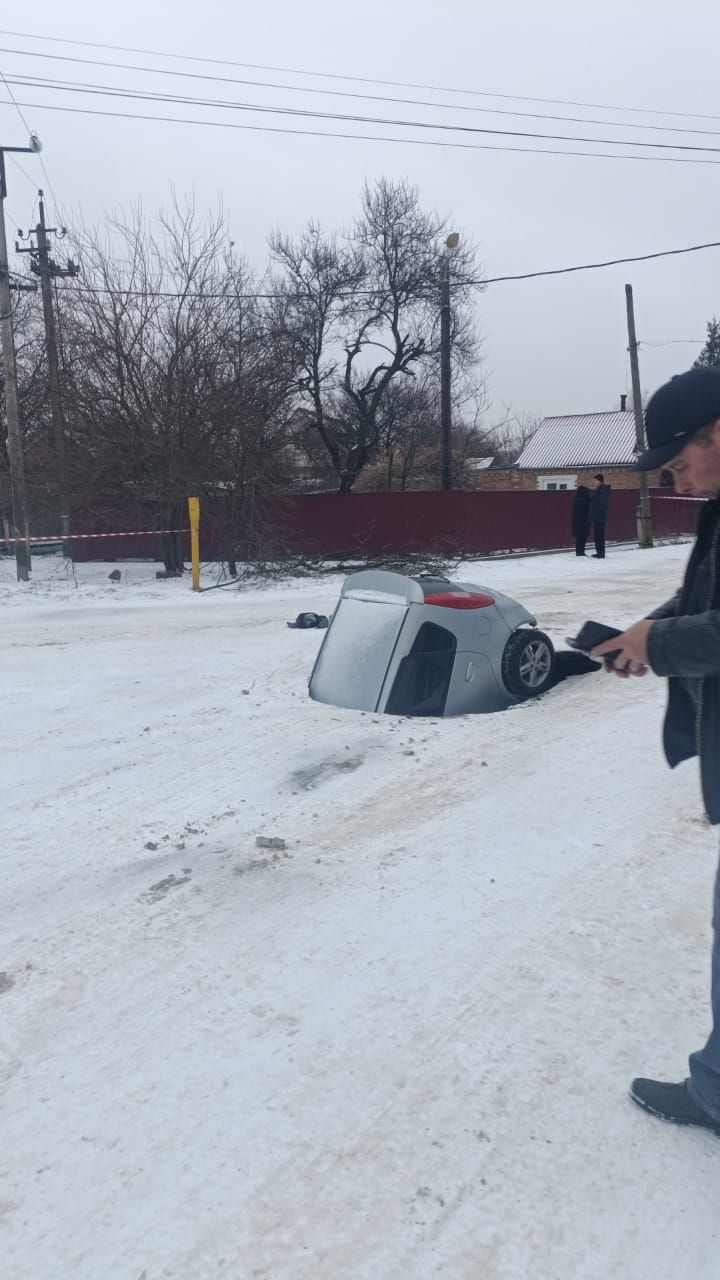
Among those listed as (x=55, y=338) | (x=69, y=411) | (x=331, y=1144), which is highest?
(x=55, y=338)

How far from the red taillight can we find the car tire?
0.41 metres

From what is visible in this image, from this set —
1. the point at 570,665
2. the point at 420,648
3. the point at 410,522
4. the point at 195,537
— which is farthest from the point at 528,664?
the point at 410,522

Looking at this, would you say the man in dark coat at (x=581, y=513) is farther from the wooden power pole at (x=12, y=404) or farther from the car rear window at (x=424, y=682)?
the car rear window at (x=424, y=682)

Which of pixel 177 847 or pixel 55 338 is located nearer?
pixel 177 847

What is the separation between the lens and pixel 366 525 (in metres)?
20.7

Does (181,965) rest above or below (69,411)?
below

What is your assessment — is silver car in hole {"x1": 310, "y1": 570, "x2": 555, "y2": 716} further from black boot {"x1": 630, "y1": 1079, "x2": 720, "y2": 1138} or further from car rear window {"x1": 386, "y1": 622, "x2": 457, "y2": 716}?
black boot {"x1": 630, "y1": 1079, "x2": 720, "y2": 1138}

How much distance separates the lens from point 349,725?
568 centimetres

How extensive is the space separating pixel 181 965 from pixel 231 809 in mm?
1446

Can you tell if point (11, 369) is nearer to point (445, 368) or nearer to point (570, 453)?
point (445, 368)

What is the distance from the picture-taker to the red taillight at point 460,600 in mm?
5668

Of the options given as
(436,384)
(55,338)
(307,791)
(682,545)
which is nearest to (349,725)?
(307,791)

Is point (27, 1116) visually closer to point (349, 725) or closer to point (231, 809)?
point (231, 809)

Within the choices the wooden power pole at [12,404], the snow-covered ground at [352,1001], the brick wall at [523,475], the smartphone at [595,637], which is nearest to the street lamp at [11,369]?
the wooden power pole at [12,404]
